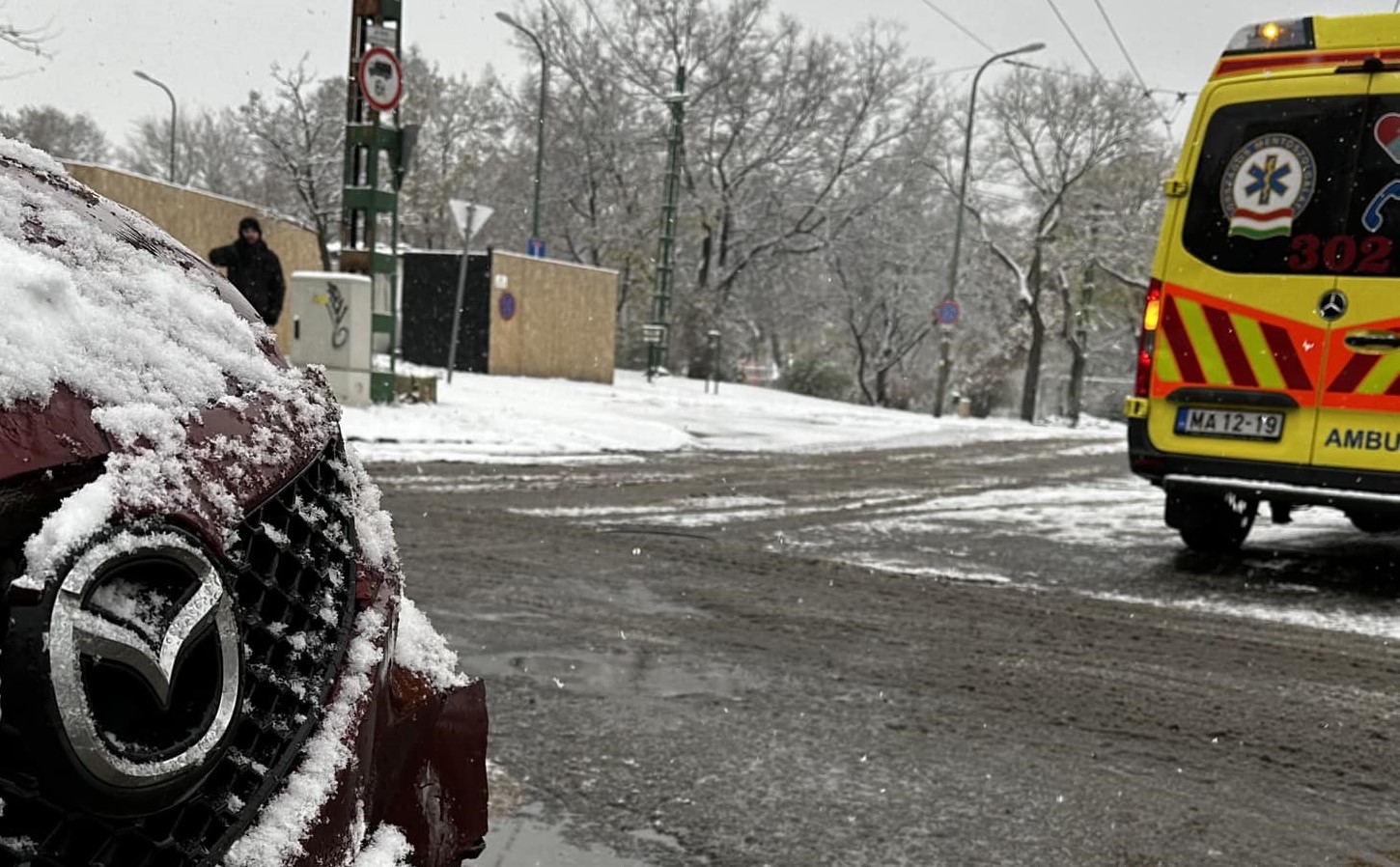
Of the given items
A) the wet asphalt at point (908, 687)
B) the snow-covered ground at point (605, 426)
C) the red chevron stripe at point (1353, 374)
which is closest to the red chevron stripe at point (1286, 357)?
the red chevron stripe at point (1353, 374)

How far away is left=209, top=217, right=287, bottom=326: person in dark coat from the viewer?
37.1 feet

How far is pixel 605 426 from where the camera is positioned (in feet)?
50.7

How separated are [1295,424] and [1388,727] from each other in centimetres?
262

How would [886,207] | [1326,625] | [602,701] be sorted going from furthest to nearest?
[886,207]
[1326,625]
[602,701]

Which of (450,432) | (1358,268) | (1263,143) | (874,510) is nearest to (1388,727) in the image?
(1358,268)

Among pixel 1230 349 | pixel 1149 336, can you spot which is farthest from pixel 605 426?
pixel 1230 349

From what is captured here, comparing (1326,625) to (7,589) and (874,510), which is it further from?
(7,589)

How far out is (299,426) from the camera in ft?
4.76

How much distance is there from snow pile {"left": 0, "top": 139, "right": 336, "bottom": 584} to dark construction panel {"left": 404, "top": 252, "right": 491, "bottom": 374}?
21.8 meters

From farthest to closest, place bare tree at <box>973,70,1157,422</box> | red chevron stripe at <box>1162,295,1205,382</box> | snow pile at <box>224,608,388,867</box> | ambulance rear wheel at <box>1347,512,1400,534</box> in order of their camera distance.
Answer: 1. bare tree at <box>973,70,1157,422</box>
2. ambulance rear wheel at <box>1347,512,1400,534</box>
3. red chevron stripe at <box>1162,295,1205,382</box>
4. snow pile at <box>224,608,388,867</box>

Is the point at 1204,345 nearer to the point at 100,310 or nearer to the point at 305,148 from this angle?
the point at 100,310

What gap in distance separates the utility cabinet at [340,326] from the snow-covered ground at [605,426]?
39 centimetres

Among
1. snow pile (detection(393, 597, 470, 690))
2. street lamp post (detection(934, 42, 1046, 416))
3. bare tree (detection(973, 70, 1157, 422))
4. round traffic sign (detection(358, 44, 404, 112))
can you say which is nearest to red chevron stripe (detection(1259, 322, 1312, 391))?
snow pile (detection(393, 597, 470, 690))

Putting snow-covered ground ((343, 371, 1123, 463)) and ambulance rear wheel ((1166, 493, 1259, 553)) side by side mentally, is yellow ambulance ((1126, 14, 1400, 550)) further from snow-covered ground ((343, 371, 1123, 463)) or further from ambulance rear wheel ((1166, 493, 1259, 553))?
snow-covered ground ((343, 371, 1123, 463))
